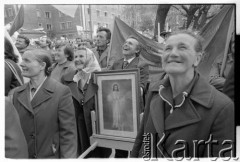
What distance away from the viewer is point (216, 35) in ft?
6.31

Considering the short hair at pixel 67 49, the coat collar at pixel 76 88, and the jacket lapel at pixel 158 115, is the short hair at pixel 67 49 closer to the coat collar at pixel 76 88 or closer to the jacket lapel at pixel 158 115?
the coat collar at pixel 76 88

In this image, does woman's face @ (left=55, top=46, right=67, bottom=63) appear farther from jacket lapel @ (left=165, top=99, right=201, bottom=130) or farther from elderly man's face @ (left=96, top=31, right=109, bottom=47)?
jacket lapel @ (left=165, top=99, right=201, bottom=130)

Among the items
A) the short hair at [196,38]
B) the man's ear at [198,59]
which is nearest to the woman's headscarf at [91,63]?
the short hair at [196,38]

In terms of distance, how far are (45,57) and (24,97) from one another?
350mm

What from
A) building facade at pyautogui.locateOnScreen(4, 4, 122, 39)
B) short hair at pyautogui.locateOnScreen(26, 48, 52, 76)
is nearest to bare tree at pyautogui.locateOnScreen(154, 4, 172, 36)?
building facade at pyautogui.locateOnScreen(4, 4, 122, 39)

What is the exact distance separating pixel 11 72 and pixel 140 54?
1.01m

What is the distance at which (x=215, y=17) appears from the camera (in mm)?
1918

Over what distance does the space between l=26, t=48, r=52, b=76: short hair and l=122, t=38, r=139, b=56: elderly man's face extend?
1.91 ft

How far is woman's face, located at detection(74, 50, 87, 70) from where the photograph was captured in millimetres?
2029

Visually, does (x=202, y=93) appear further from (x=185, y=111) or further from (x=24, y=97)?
(x=24, y=97)

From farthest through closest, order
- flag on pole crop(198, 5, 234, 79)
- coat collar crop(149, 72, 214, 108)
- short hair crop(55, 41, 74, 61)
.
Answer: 1. short hair crop(55, 41, 74, 61)
2. flag on pole crop(198, 5, 234, 79)
3. coat collar crop(149, 72, 214, 108)

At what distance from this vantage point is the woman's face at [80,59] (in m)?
2.03
